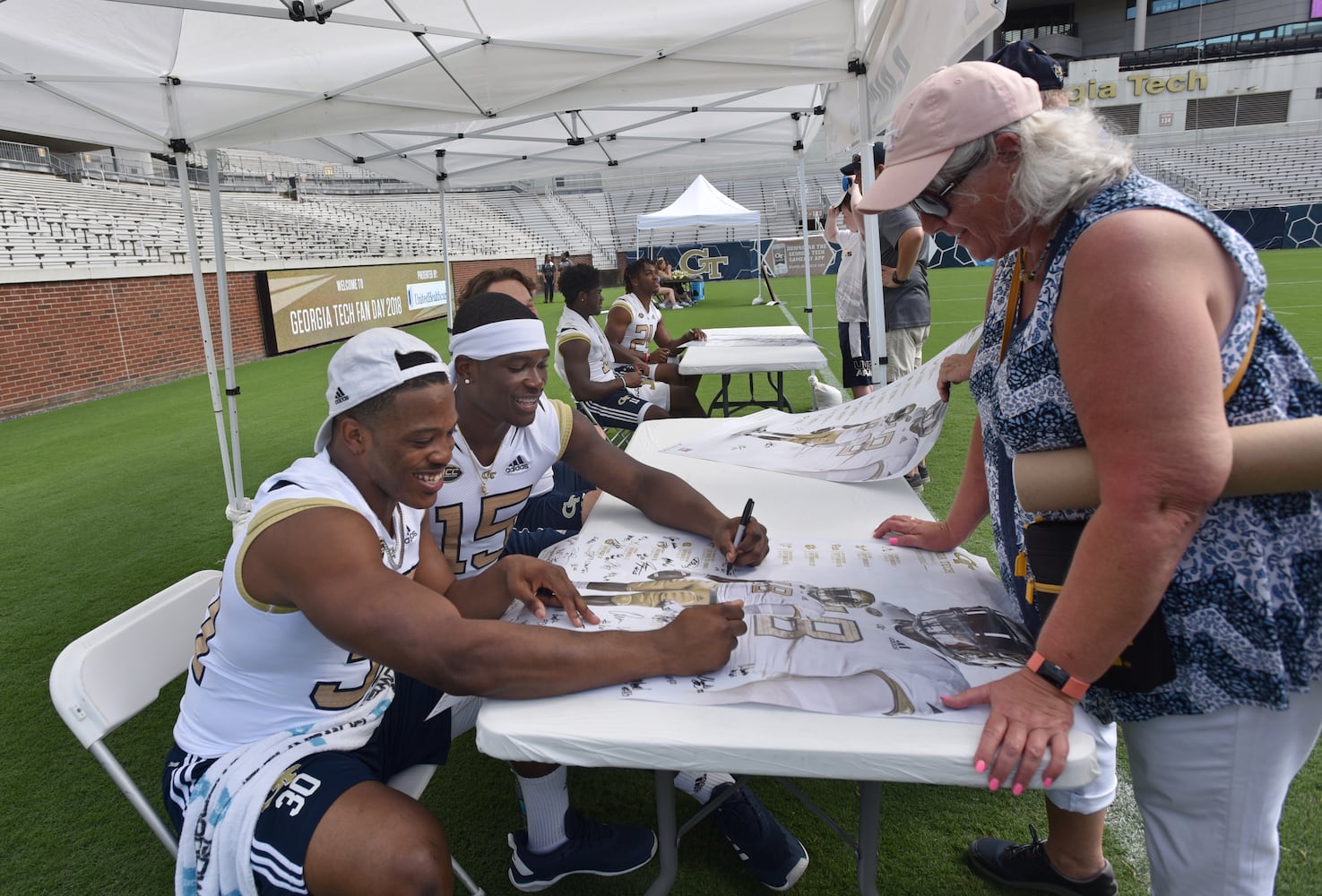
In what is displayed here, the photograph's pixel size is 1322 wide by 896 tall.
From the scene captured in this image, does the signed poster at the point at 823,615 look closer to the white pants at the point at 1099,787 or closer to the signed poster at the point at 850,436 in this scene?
the white pants at the point at 1099,787

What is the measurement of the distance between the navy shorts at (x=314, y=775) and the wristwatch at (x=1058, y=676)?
1.18m

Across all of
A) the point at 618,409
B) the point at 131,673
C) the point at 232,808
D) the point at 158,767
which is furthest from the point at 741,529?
the point at 618,409

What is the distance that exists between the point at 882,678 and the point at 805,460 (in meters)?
1.32

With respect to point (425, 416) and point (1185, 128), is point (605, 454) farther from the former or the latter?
point (1185, 128)

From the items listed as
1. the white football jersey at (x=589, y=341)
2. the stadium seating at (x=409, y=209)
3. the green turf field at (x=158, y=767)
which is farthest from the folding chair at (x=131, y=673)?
the stadium seating at (x=409, y=209)

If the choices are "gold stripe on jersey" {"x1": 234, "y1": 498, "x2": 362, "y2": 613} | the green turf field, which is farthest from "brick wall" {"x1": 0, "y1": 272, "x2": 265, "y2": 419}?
"gold stripe on jersey" {"x1": 234, "y1": 498, "x2": 362, "y2": 613}

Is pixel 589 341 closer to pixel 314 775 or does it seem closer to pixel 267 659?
pixel 267 659

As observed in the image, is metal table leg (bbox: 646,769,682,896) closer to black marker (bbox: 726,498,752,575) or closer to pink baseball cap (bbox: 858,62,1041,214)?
black marker (bbox: 726,498,752,575)

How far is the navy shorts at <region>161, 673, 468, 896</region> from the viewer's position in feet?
4.30

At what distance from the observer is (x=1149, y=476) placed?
0.93 metres

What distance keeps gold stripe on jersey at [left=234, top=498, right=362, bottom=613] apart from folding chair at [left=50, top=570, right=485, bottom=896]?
0.43 m

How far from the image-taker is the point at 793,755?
41.9 inches

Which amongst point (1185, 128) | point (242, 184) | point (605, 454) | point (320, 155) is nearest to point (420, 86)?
point (320, 155)

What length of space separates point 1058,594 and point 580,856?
1.33 meters
